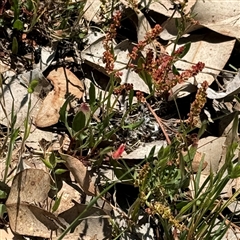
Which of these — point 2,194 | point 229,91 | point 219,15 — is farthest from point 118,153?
point 219,15

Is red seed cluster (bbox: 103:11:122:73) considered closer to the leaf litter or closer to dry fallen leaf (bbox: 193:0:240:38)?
the leaf litter

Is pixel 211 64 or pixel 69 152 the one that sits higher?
pixel 211 64

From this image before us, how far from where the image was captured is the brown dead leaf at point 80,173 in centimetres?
186

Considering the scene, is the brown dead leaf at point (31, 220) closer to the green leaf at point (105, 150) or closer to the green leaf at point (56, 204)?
the green leaf at point (56, 204)

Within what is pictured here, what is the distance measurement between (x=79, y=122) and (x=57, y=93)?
26 cm

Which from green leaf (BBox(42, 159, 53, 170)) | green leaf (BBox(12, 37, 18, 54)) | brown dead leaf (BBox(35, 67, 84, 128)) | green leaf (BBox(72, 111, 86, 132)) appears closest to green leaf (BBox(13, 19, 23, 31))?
green leaf (BBox(12, 37, 18, 54))

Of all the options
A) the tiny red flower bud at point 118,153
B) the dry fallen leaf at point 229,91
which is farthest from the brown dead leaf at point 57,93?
the dry fallen leaf at point 229,91

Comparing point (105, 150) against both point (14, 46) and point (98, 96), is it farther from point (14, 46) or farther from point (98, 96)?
point (14, 46)

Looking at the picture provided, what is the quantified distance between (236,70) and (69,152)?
754 millimetres

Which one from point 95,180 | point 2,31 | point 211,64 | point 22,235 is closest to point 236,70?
point 211,64

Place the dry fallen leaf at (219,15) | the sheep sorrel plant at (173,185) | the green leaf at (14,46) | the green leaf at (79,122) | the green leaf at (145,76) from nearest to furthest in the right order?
the sheep sorrel plant at (173,185) < the green leaf at (79,122) < the green leaf at (145,76) < the green leaf at (14,46) < the dry fallen leaf at (219,15)

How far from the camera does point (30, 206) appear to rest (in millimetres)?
1765

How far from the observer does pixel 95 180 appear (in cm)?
192

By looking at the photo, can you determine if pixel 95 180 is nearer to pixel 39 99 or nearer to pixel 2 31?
pixel 39 99
